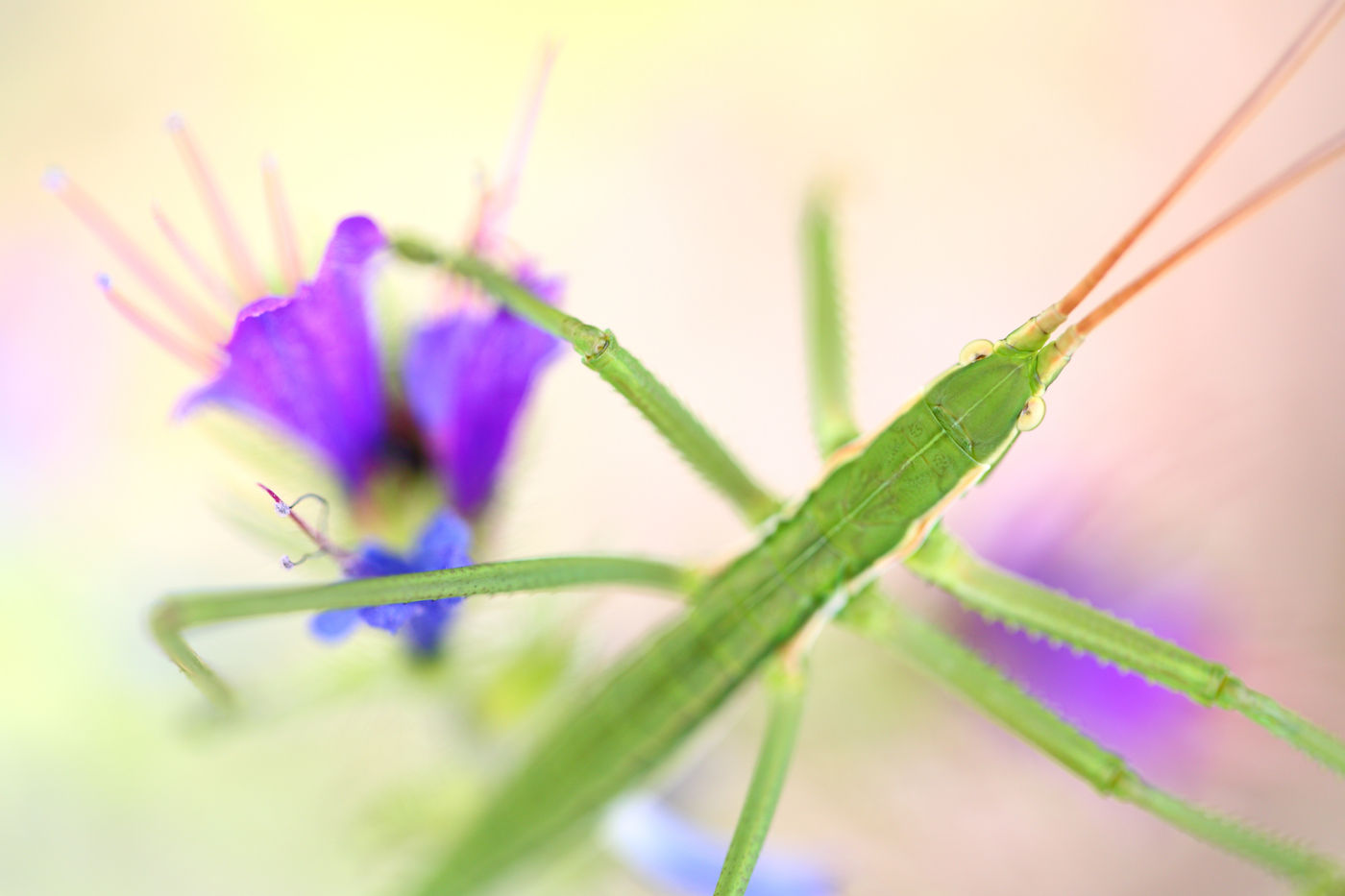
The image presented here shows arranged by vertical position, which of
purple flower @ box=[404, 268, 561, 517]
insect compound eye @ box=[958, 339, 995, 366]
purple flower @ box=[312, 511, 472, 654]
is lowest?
insect compound eye @ box=[958, 339, 995, 366]

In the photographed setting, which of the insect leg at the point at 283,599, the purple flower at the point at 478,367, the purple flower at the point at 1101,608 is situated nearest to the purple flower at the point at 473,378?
the purple flower at the point at 478,367

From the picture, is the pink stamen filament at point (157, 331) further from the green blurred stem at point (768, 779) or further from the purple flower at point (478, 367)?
the green blurred stem at point (768, 779)

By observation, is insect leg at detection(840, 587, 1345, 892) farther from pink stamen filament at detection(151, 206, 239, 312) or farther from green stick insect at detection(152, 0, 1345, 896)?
pink stamen filament at detection(151, 206, 239, 312)

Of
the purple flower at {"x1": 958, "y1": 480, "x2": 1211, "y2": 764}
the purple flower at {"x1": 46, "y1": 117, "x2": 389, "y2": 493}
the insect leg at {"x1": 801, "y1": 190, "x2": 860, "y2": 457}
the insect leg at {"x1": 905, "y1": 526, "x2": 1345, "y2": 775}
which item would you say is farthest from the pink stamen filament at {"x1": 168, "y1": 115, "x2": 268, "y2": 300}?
the purple flower at {"x1": 958, "y1": 480, "x2": 1211, "y2": 764}

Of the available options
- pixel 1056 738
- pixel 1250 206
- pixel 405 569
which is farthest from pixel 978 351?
pixel 405 569

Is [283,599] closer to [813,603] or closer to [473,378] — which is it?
[473,378]

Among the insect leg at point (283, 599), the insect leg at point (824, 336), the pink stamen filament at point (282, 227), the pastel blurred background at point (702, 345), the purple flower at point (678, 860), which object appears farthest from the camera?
the pastel blurred background at point (702, 345)
